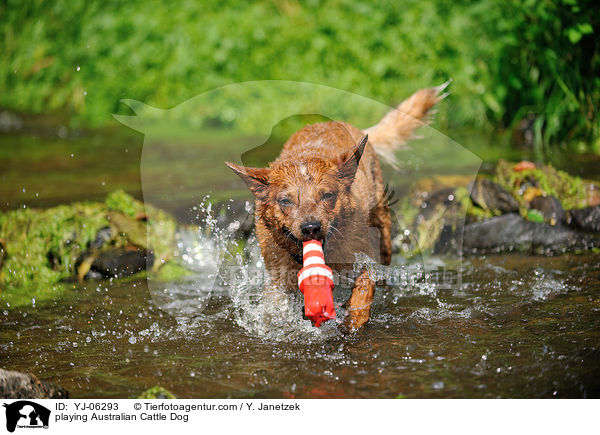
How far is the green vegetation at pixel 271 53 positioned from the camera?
9930 millimetres

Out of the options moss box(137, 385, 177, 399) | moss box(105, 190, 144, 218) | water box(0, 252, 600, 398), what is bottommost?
moss box(137, 385, 177, 399)

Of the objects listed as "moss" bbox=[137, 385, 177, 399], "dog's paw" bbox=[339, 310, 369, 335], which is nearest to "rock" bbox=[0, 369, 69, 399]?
"moss" bbox=[137, 385, 177, 399]

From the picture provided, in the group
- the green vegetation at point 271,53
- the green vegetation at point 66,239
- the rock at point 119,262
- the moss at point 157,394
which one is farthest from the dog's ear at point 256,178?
the green vegetation at point 271,53

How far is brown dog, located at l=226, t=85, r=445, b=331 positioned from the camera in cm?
498

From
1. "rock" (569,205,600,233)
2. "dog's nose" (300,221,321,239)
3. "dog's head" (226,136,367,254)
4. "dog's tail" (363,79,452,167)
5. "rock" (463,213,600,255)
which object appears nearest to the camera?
"dog's nose" (300,221,321,239)

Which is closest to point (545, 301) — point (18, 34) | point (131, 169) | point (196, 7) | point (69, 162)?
point (131, 169)

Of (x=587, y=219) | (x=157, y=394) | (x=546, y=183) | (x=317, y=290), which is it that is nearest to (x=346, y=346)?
(x=317, y=290)

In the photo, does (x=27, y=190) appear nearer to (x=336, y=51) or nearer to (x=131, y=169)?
(x=131, y=169)

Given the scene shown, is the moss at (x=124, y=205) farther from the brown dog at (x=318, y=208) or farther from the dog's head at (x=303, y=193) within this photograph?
the dog's head at (x=303, y=193)

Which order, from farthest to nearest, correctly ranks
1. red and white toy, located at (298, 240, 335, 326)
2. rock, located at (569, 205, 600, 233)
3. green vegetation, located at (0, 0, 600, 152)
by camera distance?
green vegetation, located at (0, 0, 600, 152)
rock, located at (569, 205, 600, 233)
red and white toy, located at (298, 240, 335, 326)

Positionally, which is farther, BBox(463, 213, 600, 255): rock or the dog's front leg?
BBox(463, 213, 600, 255): rock

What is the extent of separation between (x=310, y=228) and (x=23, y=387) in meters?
2.09

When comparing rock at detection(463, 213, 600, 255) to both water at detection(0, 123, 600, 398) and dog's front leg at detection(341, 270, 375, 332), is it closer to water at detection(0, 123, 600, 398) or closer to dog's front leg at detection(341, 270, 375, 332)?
water at detection(0, 123, 600, 398)

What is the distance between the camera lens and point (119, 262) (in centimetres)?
655
